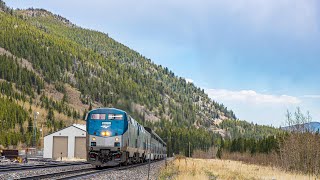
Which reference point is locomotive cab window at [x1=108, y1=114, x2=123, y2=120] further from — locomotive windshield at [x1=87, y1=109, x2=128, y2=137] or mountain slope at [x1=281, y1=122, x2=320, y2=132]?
mountain slope at [x1=281, y1=122, x2=320, y2=132]

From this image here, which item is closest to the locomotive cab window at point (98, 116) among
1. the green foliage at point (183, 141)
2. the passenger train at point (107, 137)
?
the passenger train at point (107, 137)

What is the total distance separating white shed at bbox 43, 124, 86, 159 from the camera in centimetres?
8206

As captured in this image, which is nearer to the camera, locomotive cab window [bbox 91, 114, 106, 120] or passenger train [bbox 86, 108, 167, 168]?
passenger train [bbox 86, 108, 167, 168]

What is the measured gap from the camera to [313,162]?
3241cm

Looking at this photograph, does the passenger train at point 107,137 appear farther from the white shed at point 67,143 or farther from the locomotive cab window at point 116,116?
the white shed at point 67,143

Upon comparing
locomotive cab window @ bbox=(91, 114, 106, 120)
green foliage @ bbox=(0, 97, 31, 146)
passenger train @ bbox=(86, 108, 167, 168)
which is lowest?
passenger train @ bbox=(86, 108, 167, 168)

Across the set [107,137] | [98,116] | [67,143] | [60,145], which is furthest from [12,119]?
[107,137]

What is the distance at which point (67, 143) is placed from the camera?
83.2 m

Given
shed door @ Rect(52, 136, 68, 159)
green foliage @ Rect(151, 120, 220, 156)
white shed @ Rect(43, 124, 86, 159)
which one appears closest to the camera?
white shed @ Rect(43, 124, 86, 159)

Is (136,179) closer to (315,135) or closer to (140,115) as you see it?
(315,135)

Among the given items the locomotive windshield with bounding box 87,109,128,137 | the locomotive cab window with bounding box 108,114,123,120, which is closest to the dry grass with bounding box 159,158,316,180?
the locomotive windshield with bounding box 87,109,128,137

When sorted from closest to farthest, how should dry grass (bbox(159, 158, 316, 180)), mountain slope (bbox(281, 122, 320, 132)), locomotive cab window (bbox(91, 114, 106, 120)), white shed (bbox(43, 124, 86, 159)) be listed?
dry grass (bbox(159, 158, 316, 180)) → mountain slope (bbox(281, 122, 320, 132)) → locomotive cab window (bbox(91, 114, 106, 120)) → white shed (bbox(43, 124, 86, 159))

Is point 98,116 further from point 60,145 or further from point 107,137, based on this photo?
point 60,145

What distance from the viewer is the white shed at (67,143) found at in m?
82.1
